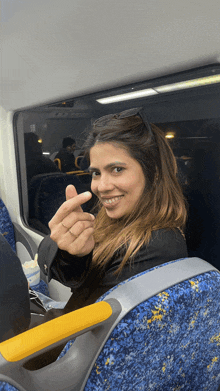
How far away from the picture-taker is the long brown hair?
4.31 ft

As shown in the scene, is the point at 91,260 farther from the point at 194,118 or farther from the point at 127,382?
the point at 194,118

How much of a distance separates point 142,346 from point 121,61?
3.64 ft

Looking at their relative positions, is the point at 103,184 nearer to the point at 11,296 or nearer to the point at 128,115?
the point at 128,115

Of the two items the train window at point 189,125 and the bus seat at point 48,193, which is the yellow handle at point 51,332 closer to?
the train window at point 189,125

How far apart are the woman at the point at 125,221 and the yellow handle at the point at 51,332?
0.43 meters

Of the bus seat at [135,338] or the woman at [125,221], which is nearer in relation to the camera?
the bus seat at [135,338]

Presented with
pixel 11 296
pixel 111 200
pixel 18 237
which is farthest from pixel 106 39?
pixel 18 237

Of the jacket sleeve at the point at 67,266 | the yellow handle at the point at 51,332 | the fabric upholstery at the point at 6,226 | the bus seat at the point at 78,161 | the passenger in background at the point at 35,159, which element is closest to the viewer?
the yellow handle at the point at 51,332

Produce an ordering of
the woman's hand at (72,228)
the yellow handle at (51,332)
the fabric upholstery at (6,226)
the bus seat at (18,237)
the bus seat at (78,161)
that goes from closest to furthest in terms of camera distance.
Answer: the yellow handle at (51,332) → the woman's hand at (72,228) → the bus seat at (78,161) → the bus seat at (18,237) → the fabric upholstery at (6,226)

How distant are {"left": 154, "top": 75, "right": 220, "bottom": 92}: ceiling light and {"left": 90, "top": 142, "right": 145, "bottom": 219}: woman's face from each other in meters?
0.33

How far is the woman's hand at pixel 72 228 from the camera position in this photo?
1.11 m

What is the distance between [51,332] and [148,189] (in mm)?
821

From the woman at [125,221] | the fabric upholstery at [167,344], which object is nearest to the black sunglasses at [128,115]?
the woman at [125,221]

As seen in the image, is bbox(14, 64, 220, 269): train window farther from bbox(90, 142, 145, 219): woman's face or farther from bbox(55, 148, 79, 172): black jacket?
bbox(90, 142, 145, 219): woman's face
